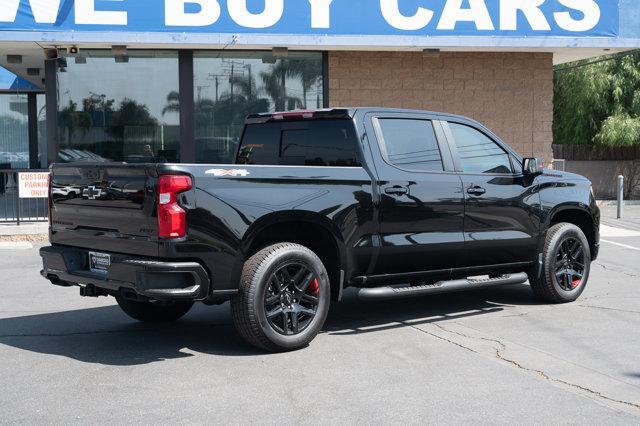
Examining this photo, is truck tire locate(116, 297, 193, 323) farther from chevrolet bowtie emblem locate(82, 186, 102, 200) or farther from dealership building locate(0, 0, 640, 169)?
dealership building locate(0, 0, 640, 169)

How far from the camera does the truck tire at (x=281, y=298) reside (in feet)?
20.5

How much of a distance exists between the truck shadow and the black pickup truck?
0.31 metres

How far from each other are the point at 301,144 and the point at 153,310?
81.8 inches

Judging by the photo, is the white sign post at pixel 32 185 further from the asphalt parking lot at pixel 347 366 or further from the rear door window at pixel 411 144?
the rear door window at pixel 411 144

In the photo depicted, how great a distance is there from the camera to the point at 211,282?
6141 millimetres

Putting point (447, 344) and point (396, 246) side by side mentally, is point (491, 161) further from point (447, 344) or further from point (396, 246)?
point (447, 344)

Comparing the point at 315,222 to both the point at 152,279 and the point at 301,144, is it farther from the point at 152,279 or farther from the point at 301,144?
the point at 152,279

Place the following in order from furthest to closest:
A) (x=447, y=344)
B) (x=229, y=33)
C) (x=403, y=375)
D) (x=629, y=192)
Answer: (x=629, y=192), (x=229, y=33), (x=447, y=344), (x=403, y=375)

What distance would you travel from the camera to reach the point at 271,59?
16.8 metres

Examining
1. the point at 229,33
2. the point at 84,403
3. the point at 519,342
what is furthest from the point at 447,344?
the point at 229,33

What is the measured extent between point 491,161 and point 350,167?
1839 mm

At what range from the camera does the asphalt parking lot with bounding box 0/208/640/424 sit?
502 centimetres

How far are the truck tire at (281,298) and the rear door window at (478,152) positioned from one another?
208 centimetres

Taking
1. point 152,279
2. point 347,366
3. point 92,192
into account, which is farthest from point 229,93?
point 347,366
